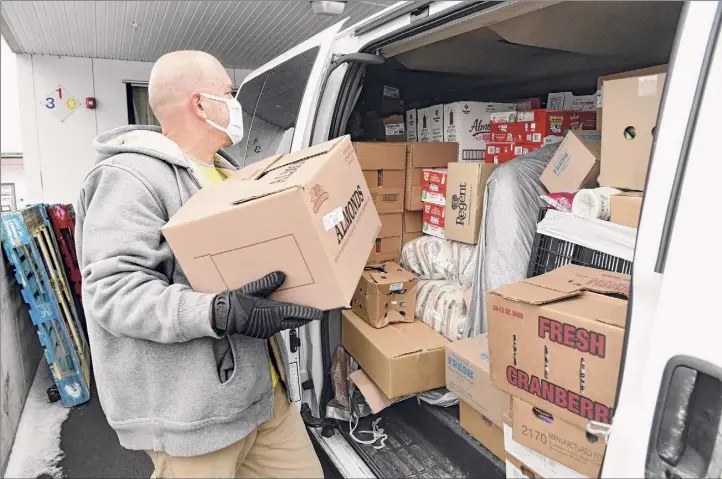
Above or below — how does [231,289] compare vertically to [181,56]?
below

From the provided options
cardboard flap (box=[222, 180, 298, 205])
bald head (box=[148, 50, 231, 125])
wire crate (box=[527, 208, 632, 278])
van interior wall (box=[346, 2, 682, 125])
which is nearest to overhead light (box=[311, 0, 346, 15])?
van interior wall (box=[346, 2, 682, 125])

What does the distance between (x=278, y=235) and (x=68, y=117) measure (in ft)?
13.9

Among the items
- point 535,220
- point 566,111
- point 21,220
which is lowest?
point 21,220

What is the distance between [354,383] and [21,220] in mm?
2101

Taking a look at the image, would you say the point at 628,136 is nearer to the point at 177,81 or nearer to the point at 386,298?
the point at 386,298

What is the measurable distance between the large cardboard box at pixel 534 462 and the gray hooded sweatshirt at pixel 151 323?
2.24ft

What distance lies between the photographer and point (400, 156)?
2.38 meters

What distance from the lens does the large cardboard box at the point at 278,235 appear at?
3.16 feet

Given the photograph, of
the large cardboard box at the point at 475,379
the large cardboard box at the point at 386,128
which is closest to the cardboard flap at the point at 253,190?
the large cardboard box at the point at 475,379

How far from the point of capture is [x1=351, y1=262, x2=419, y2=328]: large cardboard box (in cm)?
208

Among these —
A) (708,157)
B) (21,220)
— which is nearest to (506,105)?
(708,157)

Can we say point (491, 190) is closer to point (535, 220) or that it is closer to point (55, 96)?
point (535, 220)

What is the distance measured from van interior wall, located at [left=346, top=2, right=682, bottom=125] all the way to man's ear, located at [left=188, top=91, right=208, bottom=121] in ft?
3.92

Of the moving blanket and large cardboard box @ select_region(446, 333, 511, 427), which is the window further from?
large cardboard box @ select_region(446, 333, 511, 427)
